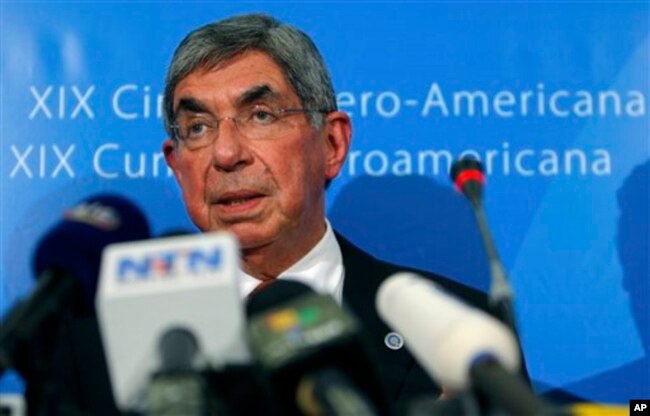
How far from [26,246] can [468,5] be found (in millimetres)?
1299

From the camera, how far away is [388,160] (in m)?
2.41

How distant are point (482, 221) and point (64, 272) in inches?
22.6

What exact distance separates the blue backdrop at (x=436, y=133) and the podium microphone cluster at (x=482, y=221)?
3.10 feet

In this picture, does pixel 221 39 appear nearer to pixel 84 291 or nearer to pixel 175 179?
pixel 175 179

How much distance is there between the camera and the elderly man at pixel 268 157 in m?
2.07

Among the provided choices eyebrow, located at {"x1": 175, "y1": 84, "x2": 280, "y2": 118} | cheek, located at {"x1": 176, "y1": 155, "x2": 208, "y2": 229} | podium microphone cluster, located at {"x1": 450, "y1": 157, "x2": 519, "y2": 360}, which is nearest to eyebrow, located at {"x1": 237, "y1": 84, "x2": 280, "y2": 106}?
eyebrow, located at {"x1": 175, "y1": 84, "x2": 280, "y2": 118}

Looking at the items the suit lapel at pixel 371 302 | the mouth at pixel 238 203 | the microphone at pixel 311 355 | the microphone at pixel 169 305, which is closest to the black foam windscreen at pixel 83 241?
the microphone at pixel 169 305

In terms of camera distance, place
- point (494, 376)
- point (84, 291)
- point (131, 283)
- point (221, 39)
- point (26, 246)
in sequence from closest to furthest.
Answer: point (494, 376)
point (131, 283)
point (84, 291)
point (221, 39)
point (26, 246)

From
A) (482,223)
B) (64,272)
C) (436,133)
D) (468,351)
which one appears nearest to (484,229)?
(482,223)

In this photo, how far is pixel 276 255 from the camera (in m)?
2.21

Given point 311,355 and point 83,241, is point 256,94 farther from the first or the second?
point 311,355

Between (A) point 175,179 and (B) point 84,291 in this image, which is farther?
(A) point 175,179

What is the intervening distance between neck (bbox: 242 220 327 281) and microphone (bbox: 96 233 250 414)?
1.15 metres

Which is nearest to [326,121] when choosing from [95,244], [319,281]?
[319,281]
